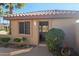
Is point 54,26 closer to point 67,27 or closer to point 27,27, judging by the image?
point 67,27

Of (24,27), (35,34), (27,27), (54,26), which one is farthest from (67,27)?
(24,27)

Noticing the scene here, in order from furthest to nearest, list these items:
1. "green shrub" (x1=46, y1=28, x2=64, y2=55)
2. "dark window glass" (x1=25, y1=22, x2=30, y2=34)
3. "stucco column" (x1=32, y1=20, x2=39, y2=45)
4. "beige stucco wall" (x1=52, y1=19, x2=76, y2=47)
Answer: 1. "dark window glass" (x1=25, y1=22, x2=30, y2=34)
2. "stucco column" (x1=32, y1=20, x2=39, y2=45)
3. "beige stucco wall" (x1=52, y1=19, x2=76, y2=47)
4. "green shrub" (x1=46, y1=28, x2=64, y2=55)

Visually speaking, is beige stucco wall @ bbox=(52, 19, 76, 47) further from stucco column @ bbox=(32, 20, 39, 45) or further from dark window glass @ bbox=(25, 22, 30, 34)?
dark window glass @ bbox=(25, 22, 30, 34)

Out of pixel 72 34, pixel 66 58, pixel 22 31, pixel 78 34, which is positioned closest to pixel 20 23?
pixel 22 31

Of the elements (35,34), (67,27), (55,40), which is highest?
(67,27)

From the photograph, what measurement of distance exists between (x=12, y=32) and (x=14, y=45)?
138 centimetres

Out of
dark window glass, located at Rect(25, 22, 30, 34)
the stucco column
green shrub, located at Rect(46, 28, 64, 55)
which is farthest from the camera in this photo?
dark window glass, located at Rect(25, 22, 30, 34)

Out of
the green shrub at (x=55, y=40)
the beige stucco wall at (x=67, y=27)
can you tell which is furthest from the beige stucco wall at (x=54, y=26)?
the green shrub at (x=55, y=40)

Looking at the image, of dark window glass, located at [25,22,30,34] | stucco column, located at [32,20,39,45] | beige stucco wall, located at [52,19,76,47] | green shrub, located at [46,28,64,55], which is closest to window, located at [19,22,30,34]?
dark window glass, located at [25,22,30,34]

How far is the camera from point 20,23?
15383mm

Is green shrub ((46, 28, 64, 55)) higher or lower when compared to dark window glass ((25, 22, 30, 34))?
lower

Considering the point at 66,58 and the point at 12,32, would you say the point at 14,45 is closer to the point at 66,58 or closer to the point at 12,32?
the point at 12,32

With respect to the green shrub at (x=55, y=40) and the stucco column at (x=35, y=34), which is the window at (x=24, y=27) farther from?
the green shrub at (x=55, y=40)

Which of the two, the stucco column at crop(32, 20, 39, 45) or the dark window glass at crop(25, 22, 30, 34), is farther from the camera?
the dark window glass at crop(25, 22, 30, 34)
